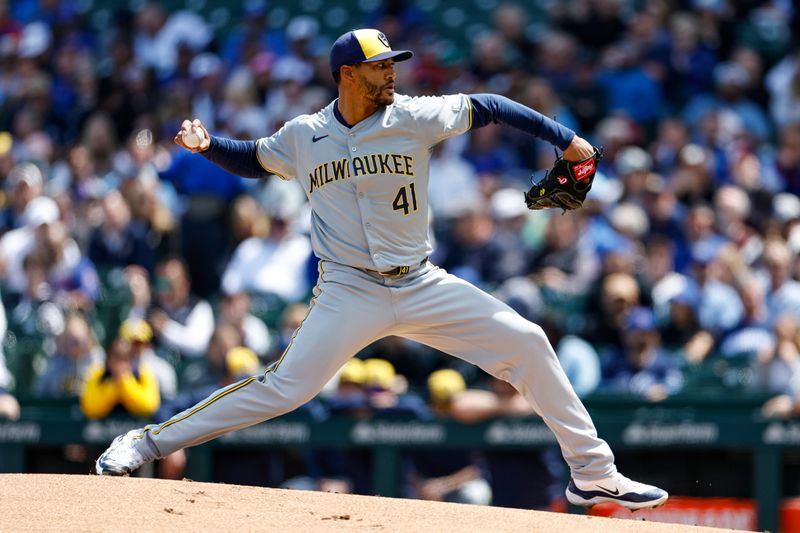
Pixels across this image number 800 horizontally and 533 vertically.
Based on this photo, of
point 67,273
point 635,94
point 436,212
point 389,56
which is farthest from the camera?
point 635,94

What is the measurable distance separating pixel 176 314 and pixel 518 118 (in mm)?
4782

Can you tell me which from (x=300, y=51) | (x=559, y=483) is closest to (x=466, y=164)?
(x=300, y=51)

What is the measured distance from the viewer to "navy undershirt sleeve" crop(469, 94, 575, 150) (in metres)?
5.40

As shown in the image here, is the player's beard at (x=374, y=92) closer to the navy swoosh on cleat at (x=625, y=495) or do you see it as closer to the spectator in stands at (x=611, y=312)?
the navy swoosh on cleat at (x=625, y=495)

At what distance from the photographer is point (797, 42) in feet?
40.8

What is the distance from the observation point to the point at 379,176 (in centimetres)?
538

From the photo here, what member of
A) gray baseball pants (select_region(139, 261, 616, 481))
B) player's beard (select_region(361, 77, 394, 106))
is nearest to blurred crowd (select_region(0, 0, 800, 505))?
gray baseball pants (select_region(139, 261, 616, 481))

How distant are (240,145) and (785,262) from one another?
16.2 ft

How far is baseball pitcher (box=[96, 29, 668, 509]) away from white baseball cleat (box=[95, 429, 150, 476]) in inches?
1.7

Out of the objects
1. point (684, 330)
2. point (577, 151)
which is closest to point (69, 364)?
point (684, 330)

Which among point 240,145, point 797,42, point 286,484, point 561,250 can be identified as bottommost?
point 286,484

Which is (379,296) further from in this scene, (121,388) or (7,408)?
(7,408)

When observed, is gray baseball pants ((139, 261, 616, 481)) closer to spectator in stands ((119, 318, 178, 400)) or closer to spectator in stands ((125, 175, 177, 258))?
spectator in stands ((119, 318, 178, 400))

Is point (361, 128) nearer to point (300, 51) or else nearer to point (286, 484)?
point (286, 484)
